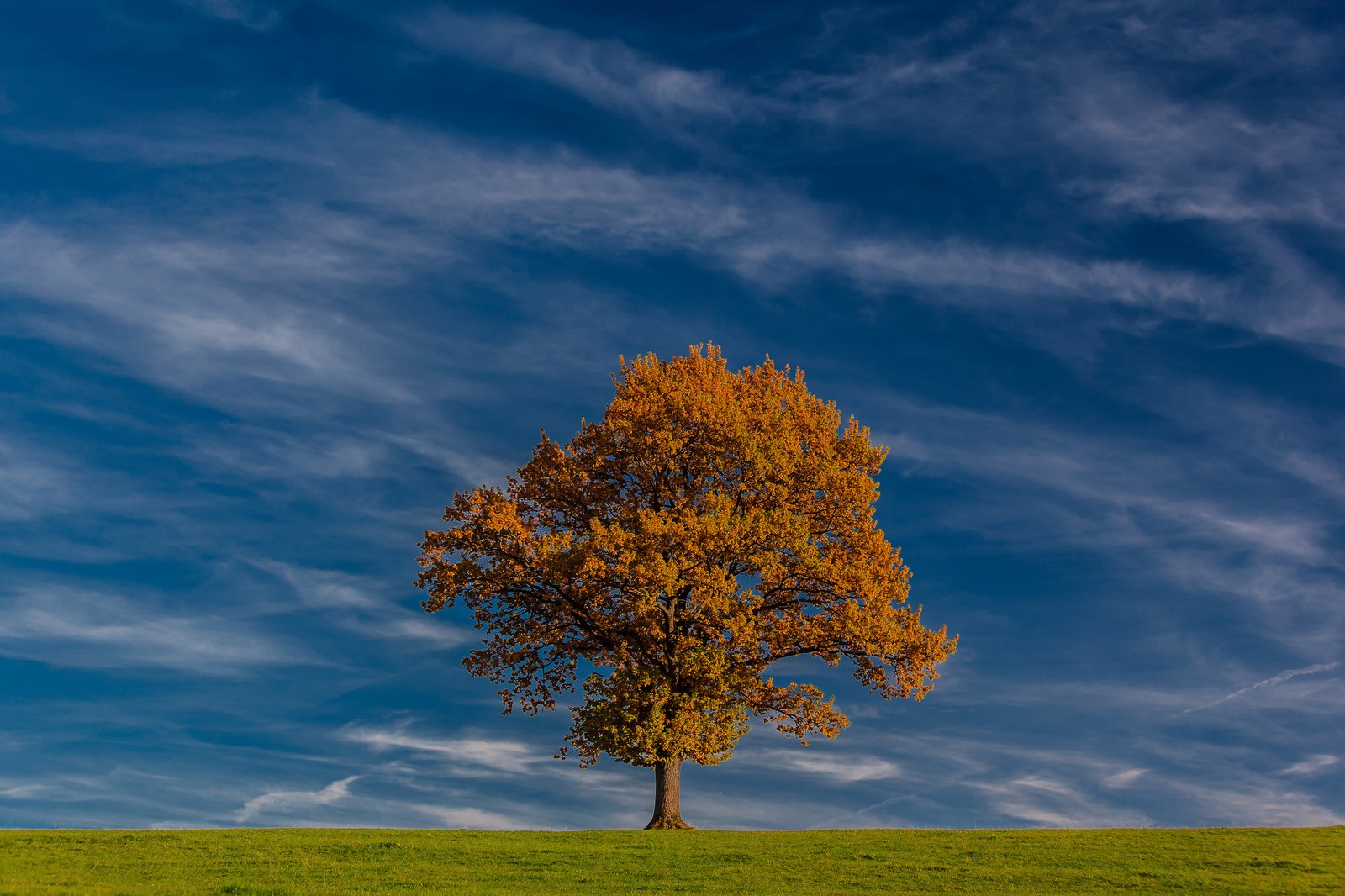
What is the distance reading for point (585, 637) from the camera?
46.7m

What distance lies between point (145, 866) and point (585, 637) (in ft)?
62.1

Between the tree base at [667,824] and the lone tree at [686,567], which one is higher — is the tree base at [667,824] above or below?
below

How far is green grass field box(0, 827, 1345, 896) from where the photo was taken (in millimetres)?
31875

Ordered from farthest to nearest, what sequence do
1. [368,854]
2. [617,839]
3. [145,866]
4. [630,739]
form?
[630,739]
[617,839]
[368,854]
[145,866]

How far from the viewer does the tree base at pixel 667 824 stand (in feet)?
142

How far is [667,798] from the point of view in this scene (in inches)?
1725

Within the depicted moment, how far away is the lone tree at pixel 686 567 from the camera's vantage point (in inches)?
1681

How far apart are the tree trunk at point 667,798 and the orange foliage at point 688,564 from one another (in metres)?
0.99

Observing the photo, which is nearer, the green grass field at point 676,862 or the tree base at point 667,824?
the green grass field at point 676,862

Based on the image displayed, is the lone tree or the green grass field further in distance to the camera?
the lone tree

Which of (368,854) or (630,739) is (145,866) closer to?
(368,854)

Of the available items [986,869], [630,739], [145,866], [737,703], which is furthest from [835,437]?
[145,866]

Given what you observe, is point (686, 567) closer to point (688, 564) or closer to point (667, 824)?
point (688, 564)

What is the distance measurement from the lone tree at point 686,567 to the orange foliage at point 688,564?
79 mm
